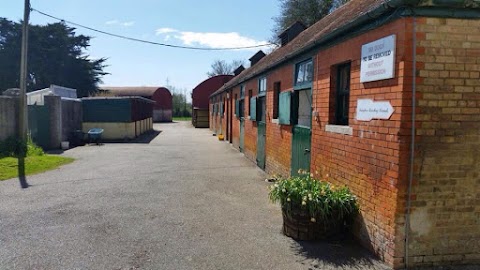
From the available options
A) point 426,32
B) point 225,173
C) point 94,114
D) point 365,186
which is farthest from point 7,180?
point 94,114

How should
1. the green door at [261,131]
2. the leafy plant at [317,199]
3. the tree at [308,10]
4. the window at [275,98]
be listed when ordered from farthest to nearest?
1. the tree at [308,10]
2. the green door at [261,131]
3. the window at [275,98]
4. the leafy plant at [317,199]

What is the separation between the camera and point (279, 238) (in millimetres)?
5586

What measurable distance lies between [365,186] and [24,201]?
6.81m

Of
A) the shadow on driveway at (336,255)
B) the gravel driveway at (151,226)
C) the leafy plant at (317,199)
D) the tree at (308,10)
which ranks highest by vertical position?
the tree at (308,10)

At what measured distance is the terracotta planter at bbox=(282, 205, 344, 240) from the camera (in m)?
5.30

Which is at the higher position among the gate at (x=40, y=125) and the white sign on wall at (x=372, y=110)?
the white sign on wall at (x=372, y=110)

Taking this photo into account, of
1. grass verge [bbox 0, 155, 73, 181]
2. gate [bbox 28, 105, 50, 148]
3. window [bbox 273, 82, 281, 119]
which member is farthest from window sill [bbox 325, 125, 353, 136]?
gate [bbox 28, 105, 50, 148]

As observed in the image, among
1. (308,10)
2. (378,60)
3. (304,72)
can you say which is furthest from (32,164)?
(308,10)

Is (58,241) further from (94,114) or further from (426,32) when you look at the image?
(94,114)

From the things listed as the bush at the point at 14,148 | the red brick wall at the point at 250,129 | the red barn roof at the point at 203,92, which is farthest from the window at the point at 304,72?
the red barn roof at the point at 203,92

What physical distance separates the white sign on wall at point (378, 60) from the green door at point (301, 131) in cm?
256

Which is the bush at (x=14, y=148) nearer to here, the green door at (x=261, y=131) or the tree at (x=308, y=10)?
the green door at (x=261, y=131)

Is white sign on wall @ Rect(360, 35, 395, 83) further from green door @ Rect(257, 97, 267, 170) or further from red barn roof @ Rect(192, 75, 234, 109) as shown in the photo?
red barn roof @ Rect(192, 75, 234, 109)

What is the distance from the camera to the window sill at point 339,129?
18.3 ft
